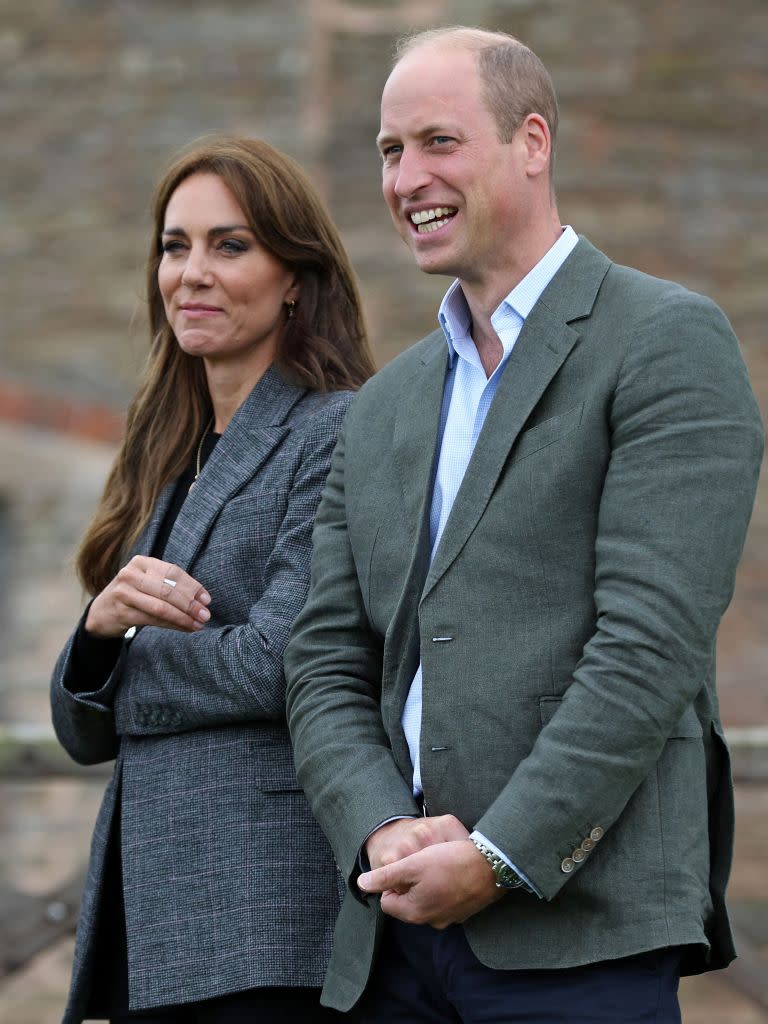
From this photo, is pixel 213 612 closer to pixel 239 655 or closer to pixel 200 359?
pixel 239 655

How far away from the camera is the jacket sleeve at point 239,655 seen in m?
2.50

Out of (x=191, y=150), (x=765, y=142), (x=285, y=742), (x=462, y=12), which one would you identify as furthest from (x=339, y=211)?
(x=285, y=742)

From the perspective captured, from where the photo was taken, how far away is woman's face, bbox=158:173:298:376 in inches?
111

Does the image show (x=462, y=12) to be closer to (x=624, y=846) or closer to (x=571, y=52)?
(x=571, y=52)

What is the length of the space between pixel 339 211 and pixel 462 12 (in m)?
1.13

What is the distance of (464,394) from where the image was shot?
2.36m

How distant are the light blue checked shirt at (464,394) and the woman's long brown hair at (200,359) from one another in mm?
509

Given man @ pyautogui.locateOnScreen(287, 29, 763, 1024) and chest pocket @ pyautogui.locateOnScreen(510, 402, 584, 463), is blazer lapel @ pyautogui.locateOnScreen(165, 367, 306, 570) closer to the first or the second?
man @ pyautogui.locateOnScreen(287, 29, 763, 1024)

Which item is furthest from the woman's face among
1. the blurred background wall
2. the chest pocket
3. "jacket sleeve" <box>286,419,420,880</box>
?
the blurred background wall

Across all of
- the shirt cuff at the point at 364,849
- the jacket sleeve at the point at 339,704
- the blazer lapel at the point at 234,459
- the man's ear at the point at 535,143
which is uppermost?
the man's ear at the point at 535,143

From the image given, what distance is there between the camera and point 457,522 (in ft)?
7.20

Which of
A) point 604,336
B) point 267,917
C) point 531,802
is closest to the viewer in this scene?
point 531,802

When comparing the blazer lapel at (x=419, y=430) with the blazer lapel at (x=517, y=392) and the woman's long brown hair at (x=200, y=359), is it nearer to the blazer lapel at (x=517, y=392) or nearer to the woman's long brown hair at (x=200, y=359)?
the blazer lapel at (x=517, y=392)

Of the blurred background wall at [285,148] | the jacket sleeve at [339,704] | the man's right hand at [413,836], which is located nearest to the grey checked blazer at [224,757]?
the jacket sleeve at [339,704]
